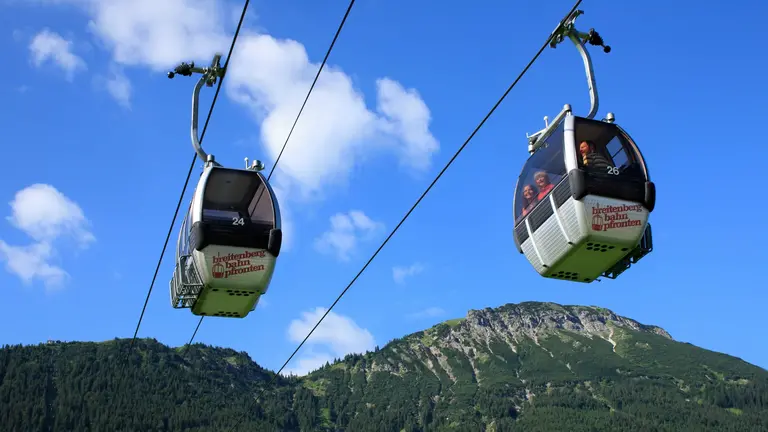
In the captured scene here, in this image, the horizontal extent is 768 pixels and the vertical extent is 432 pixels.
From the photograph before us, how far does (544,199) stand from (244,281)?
6.25m

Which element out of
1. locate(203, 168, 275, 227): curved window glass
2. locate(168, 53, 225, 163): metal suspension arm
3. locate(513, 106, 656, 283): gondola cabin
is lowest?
locate(513, 106, 656, 283): gondola cabin

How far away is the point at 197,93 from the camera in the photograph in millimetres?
20156

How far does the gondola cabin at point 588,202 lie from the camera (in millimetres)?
15352

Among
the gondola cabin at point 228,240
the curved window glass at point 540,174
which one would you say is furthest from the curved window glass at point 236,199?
the curved window glass at point 540,174

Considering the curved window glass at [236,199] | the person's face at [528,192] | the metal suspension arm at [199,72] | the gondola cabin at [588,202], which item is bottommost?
the gondola cabin at [588,202]

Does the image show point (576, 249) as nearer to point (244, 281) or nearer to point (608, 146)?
point (608, 146)

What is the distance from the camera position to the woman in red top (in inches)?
642

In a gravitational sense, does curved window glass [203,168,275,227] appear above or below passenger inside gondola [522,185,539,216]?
above

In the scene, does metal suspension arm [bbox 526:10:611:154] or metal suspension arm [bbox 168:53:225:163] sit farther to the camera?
metal suspension arm [bbox 168:53:225:163]

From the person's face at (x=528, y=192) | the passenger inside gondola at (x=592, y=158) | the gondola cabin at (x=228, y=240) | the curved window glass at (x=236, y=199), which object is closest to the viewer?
the passenger inside gondola at (x=592, y=158)

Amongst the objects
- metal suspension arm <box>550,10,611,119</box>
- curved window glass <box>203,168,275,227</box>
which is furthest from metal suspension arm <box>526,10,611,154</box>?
curved window glass <box>203,168,275,227</box>

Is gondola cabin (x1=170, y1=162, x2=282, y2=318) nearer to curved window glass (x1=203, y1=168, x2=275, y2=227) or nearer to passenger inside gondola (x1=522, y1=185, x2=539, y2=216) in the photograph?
curved window glass (x1=203, y1=168, x2=275, y2=227)

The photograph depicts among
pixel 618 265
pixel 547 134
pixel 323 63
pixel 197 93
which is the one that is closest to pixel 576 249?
pixel 618 265

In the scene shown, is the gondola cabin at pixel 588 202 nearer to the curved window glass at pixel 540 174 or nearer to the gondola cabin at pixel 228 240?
the curved window glass at pixel 540 174
